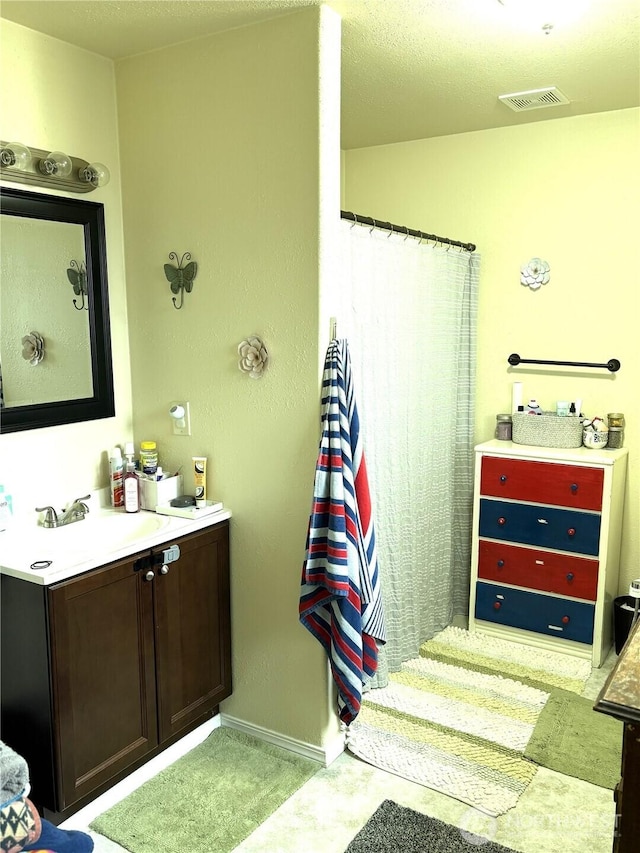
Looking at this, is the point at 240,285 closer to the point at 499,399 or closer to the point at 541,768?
the point at 499,399

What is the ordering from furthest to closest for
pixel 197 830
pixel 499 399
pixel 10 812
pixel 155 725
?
pixel 499 399 → pixel 155 725 → pixel 197 830 → pixel 10 812

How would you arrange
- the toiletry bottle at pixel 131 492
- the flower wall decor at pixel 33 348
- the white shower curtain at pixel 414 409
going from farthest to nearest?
the white shower curtain at pixel 414 409 < the toiletry bottle at pixel 131 492 < the flower wall decor at pixel 33 348

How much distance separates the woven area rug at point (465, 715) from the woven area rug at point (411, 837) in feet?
0.51

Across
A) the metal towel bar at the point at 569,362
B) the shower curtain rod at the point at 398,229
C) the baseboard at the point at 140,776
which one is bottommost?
the baseboard at the point at 140,776

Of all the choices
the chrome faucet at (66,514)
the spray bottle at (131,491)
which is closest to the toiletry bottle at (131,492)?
the spray bottle at (131,491)

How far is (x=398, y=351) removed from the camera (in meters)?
3.03

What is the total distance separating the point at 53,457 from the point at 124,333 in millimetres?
557

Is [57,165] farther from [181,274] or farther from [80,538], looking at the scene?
[80,538]

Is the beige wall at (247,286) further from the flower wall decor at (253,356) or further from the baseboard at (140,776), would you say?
the baseboard at (140,776)

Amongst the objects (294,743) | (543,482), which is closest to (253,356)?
(294,743)

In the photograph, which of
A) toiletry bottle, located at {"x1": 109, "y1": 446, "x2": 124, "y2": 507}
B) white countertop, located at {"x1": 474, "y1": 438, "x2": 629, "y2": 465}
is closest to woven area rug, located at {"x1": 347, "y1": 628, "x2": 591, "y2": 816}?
white countertop, located at {"x1": 474, "y1": 438, "x2": 629, "y2": 465}

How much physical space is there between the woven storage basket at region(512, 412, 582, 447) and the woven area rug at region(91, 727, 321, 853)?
177cm

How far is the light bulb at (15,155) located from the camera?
7.46ft

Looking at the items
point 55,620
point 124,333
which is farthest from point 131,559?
point 124,333
